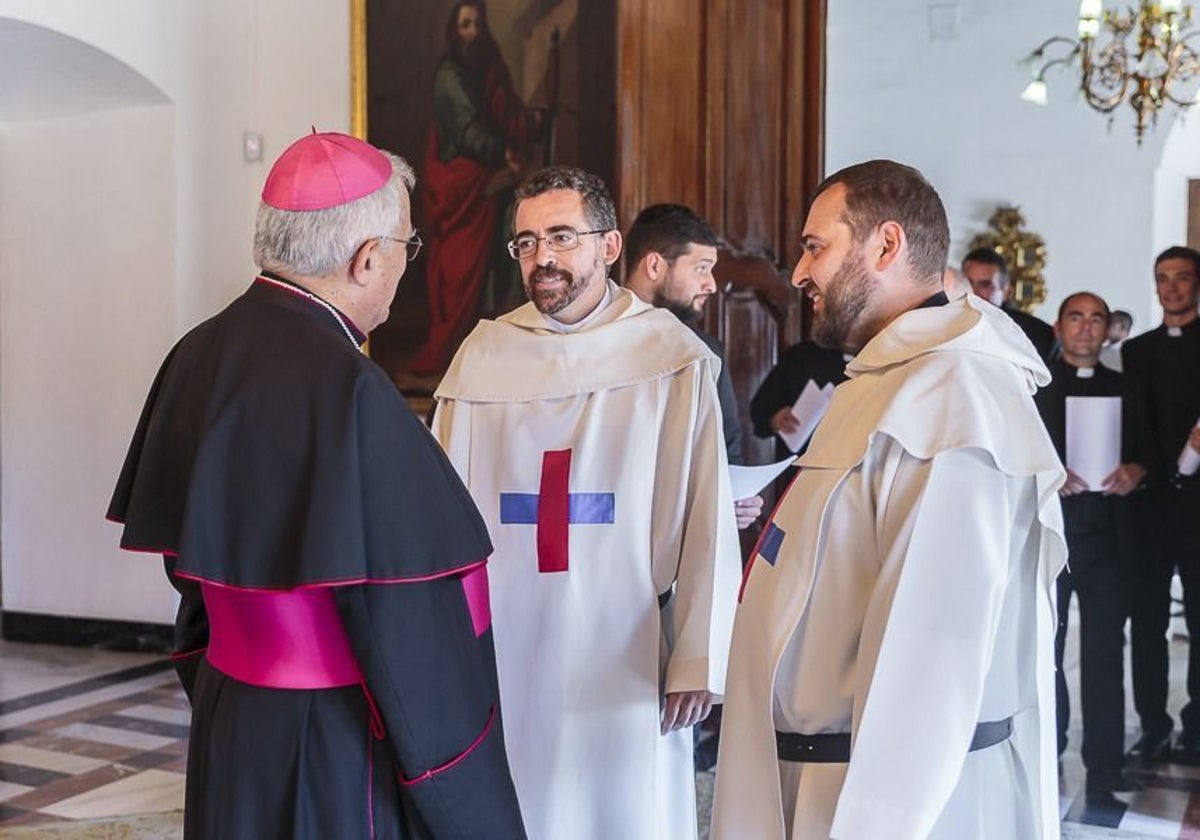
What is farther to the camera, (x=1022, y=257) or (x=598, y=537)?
(x=1022, y=257)

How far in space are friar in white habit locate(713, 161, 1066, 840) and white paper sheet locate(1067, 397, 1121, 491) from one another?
3492mm

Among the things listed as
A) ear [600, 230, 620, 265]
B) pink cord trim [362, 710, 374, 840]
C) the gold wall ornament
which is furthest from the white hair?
the gold wall ornament

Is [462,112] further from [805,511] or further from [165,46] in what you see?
[805,511]

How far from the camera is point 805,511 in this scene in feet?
6.85

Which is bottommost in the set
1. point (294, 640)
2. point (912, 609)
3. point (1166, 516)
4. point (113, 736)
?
point (113, 736)

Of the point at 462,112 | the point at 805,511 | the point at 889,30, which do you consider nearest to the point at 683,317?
the point at 805,511

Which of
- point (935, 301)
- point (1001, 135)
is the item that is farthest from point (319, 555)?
point (1001, 135)

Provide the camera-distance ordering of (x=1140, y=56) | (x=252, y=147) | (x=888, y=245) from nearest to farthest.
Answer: (x=888, y=245)
(x=252, y=147)
(x=1140, y=56)

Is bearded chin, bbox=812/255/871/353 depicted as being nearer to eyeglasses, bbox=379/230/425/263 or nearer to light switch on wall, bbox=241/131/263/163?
eyeglasses, bbox=379/230/425/263

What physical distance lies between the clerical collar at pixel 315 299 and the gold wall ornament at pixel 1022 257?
8.46 m

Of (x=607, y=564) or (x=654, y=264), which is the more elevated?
(x=654, y=264)

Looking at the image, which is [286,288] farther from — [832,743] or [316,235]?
[832,743]

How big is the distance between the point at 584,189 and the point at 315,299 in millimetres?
1135

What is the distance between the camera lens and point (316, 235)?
2256 millimetres
